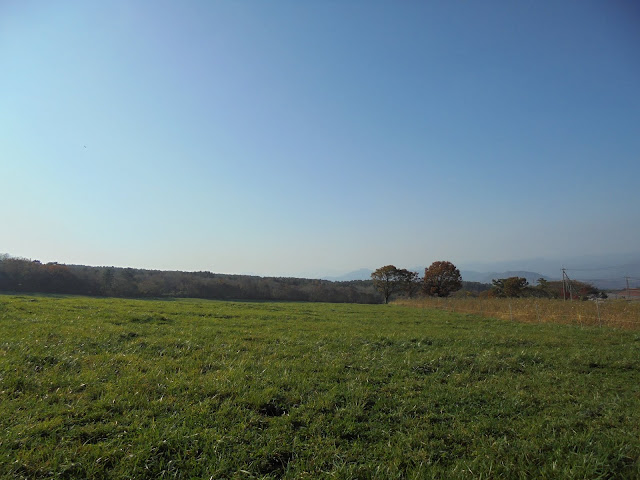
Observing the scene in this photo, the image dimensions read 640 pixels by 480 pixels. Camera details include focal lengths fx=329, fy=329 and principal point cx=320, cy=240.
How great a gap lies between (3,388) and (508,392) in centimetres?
871

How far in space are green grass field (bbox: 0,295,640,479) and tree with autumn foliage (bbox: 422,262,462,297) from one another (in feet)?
214

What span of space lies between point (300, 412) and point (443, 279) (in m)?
72.2

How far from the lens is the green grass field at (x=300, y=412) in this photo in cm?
369

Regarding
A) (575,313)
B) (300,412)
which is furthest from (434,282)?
(300,412)

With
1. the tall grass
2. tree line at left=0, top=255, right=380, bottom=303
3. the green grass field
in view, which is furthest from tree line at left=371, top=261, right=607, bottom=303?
the green grass field

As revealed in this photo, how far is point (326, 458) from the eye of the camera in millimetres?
3834

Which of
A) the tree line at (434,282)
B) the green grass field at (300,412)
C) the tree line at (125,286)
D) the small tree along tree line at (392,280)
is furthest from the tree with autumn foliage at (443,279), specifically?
the green grass field at (300,412)

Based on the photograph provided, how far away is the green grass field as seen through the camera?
3.69 metres

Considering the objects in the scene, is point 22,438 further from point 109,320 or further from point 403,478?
point 109,320

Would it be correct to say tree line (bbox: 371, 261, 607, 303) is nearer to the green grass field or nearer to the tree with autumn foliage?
the tree with autumn foliage

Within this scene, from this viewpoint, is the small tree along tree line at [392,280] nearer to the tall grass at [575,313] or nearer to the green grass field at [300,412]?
the tall grass at [575,313]

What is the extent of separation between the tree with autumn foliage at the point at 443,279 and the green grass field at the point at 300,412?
65.3m

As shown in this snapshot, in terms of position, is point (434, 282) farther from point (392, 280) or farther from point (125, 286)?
point (125, 286)

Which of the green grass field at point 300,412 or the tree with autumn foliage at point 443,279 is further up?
the tree with autumn foliage at point 443,279
